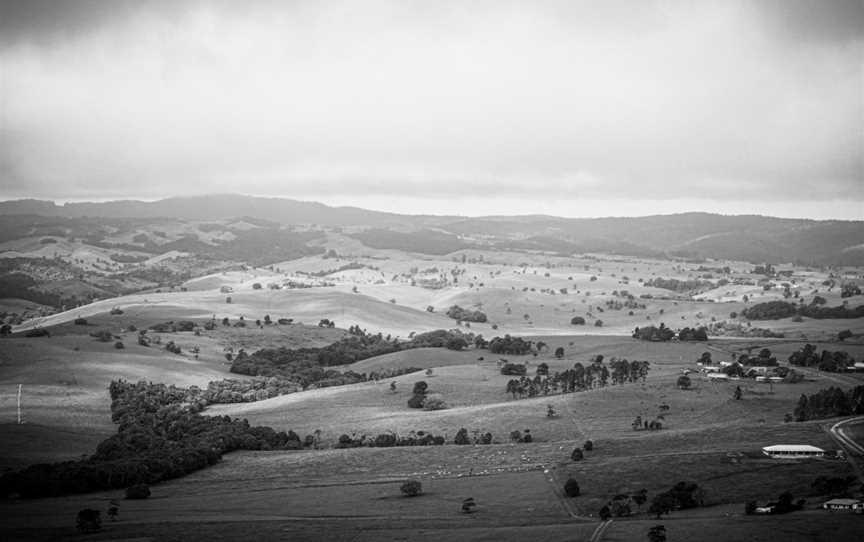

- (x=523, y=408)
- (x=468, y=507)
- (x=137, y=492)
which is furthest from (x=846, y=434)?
(x=137, y=492)

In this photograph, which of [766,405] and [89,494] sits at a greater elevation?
[766,405]

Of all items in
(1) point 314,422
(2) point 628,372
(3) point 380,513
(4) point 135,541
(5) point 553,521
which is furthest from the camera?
(2) point 628,372

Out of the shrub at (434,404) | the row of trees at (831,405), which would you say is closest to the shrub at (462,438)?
the shrub at (434,404)

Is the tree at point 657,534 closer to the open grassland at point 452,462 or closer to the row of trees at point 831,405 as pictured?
the open grassland at point 452,462

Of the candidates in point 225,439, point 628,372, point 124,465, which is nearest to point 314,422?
point 225,439

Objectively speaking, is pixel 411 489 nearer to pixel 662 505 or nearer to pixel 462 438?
pixel 462 438

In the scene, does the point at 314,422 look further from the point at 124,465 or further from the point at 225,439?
the point at 124,465
